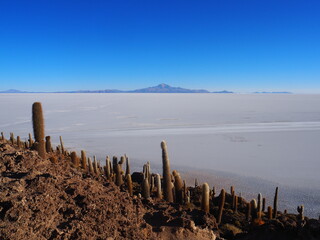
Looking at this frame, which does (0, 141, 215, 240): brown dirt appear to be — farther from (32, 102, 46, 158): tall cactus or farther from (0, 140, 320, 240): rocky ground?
(32, 102, 46, 158): tall cactus

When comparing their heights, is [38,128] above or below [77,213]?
above

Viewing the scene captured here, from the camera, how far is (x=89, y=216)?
315 centimetres

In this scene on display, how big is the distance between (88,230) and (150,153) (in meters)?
10.4

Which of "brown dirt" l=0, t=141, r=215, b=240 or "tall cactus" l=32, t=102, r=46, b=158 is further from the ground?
"tall cactus" l=32, t=102, r=46, b=158

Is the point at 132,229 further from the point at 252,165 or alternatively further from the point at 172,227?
the point at 252,165

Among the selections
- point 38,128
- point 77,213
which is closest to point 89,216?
point 77,213

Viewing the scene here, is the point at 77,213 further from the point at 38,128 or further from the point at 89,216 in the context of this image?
the point at 38,128

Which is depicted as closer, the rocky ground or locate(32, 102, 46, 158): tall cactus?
the rocky ground

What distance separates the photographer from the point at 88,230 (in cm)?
293

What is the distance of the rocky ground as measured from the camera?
2.85 meters

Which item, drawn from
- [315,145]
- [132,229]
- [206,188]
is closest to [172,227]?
[132,229]

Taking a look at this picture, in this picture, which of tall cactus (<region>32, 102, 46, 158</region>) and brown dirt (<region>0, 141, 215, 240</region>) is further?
tall cactus (<region>32, 102, 46, 158</region>)

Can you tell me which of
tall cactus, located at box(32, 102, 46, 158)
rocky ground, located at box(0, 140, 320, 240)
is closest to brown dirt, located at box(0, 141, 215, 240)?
rocky ground, located at box(0, 140, 320, 240)

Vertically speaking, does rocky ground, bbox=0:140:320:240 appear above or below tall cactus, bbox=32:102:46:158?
below
